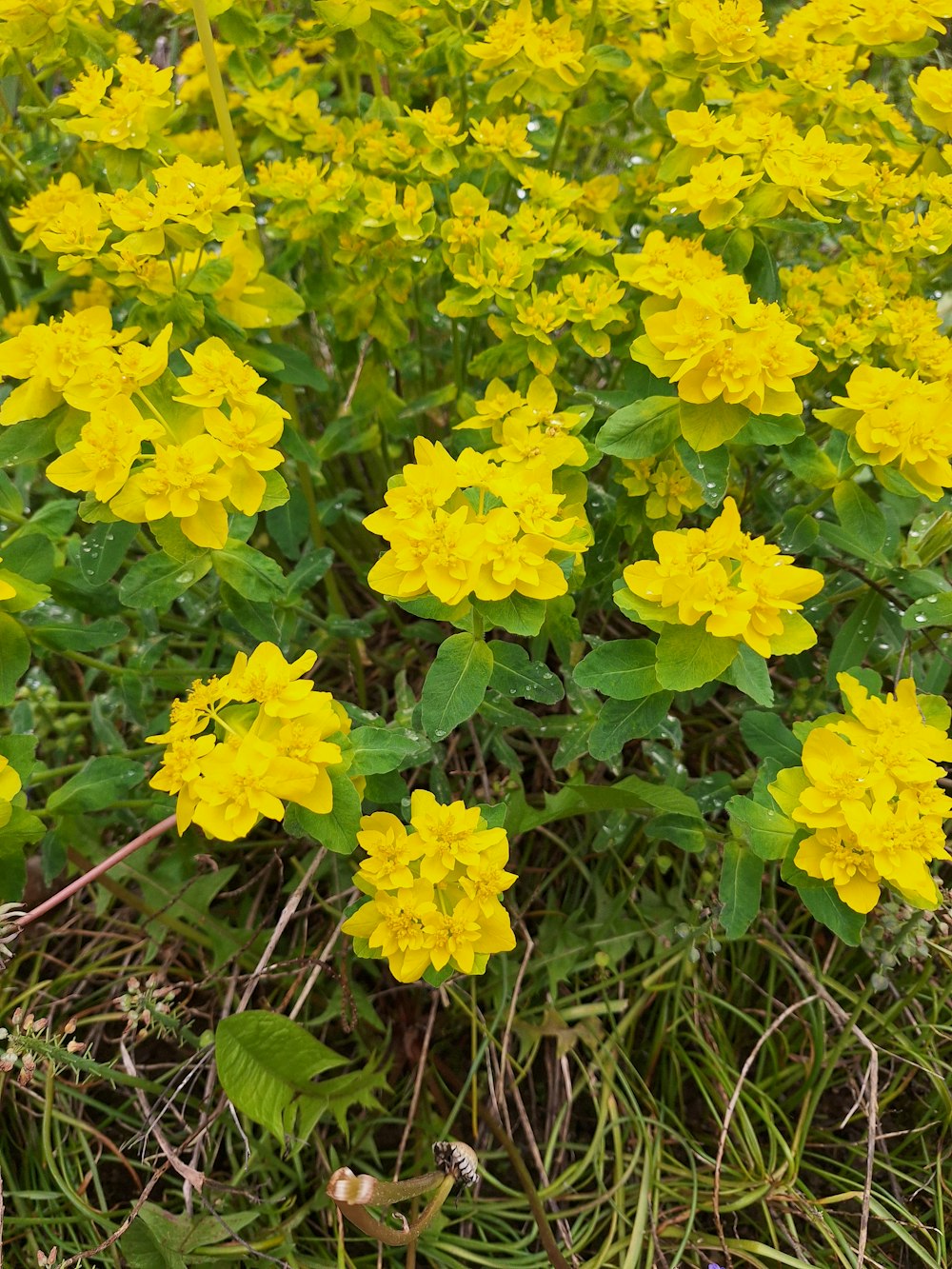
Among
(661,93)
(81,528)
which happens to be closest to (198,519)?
(81,528)

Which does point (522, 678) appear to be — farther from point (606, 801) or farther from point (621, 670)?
point (606, 801)

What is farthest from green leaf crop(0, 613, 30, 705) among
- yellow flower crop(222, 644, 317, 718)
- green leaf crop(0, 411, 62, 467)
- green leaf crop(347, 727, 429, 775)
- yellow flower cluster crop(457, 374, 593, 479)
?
yellow flower cluster crop(457, 374, 593, 479)

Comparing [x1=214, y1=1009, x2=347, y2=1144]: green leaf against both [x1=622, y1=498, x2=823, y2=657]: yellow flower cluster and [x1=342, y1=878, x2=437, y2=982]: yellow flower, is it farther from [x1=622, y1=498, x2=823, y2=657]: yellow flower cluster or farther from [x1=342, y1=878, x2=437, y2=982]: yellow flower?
[x1=622, y1=498, x2=823, y2=657]: yellow flower cluster

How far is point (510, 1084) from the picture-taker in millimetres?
2039

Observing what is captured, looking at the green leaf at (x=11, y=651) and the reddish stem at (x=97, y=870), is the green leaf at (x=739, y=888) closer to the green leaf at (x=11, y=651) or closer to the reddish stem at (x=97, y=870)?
the reddish stem at (x=97, y=870)

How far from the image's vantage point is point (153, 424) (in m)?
1.46

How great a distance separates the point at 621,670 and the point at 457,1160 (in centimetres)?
79

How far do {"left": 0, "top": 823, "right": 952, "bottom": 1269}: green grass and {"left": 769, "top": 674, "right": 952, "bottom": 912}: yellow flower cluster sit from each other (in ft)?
1.22

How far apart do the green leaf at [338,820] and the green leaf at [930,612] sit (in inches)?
37.1

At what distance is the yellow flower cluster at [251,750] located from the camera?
132cm

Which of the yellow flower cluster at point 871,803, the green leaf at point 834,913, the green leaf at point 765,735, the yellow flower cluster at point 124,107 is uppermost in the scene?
the yellow flower cluster at point 124,107

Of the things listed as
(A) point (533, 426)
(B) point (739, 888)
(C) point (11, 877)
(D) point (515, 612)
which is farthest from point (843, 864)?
(C) point (11, 877)

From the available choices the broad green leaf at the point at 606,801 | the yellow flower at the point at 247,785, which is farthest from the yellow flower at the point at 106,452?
the broad green leaf at the point at 606,801

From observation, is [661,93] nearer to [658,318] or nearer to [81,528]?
[658,318]
